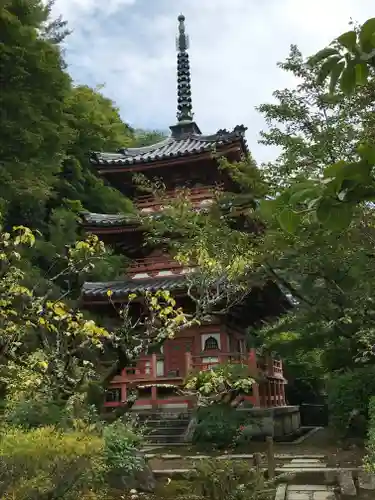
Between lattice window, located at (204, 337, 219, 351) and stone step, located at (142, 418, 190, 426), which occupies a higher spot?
lattice window, located at (204, 337, 219, 351)

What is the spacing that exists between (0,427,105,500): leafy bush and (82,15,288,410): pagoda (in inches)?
320

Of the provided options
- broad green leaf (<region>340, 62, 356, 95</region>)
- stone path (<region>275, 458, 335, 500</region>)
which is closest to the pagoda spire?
stone path (<region>275, 458, 335, 500</region>)

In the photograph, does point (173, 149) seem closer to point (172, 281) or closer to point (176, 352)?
point (172, 281)

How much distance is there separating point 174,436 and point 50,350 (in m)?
6.56

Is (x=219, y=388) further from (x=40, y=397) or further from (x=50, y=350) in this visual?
(x=50, y=350)

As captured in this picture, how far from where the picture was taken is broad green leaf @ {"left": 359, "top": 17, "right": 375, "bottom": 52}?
3.98 feet

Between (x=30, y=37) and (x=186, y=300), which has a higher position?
(x=30, y=37)

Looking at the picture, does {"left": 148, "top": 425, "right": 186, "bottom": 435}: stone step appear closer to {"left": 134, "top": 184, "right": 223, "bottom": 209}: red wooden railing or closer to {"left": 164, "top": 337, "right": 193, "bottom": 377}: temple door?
{"left": 164, "top": 337, "right": 193, "bottom": 377}: temple door

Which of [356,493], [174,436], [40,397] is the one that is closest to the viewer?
→ [356,493]

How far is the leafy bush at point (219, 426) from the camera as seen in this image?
12.1 meters

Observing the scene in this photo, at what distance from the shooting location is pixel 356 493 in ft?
23.6

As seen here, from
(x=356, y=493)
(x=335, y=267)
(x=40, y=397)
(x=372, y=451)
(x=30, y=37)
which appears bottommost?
(x=356, y=493)

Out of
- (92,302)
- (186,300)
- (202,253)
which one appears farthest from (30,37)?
(202,253)

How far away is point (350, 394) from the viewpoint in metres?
12.5
